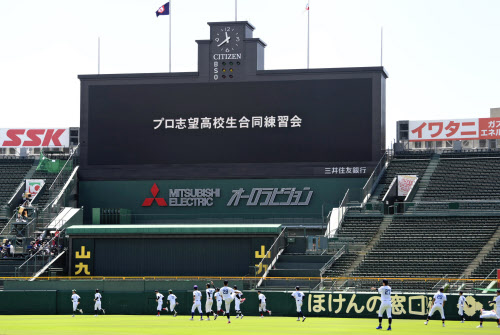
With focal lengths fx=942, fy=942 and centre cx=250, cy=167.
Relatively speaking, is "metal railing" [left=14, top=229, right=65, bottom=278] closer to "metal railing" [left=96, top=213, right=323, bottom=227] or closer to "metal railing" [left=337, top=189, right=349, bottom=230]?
"metal railing" [left=96, top=213, right=323, bottom=227]

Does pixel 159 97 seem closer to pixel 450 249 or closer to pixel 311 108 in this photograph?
pixel 311 108

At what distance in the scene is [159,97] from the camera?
63656mm

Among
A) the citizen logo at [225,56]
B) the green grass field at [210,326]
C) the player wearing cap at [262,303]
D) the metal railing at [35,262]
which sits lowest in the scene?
the green grass field at [210,326]

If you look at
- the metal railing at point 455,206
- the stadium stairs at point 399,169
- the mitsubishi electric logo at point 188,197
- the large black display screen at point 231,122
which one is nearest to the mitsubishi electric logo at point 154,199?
the mitsubishi electric logo at point 188,197

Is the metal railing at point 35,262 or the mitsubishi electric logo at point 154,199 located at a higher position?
the mitsubishi electric logo at point 154,199

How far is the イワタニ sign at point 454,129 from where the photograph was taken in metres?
65.8

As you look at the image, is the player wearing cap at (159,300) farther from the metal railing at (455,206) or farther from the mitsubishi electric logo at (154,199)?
the metal railing at (455,206)

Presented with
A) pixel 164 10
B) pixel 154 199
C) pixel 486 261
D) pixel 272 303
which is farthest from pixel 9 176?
pixel 486 261

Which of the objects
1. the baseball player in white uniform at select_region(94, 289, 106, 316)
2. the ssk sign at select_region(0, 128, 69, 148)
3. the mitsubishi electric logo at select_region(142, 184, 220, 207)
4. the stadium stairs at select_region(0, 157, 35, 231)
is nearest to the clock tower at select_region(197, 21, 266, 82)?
the mitsubishi electric logo at select_region(142, 184, 220, 207)

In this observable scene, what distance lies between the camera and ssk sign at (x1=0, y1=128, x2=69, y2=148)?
6881 centimetres

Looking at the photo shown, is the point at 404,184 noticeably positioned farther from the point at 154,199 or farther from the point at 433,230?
the point at 154,199

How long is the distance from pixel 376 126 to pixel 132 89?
16.7 metres

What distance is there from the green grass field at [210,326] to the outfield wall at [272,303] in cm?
121

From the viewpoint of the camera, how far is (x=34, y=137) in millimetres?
69812
